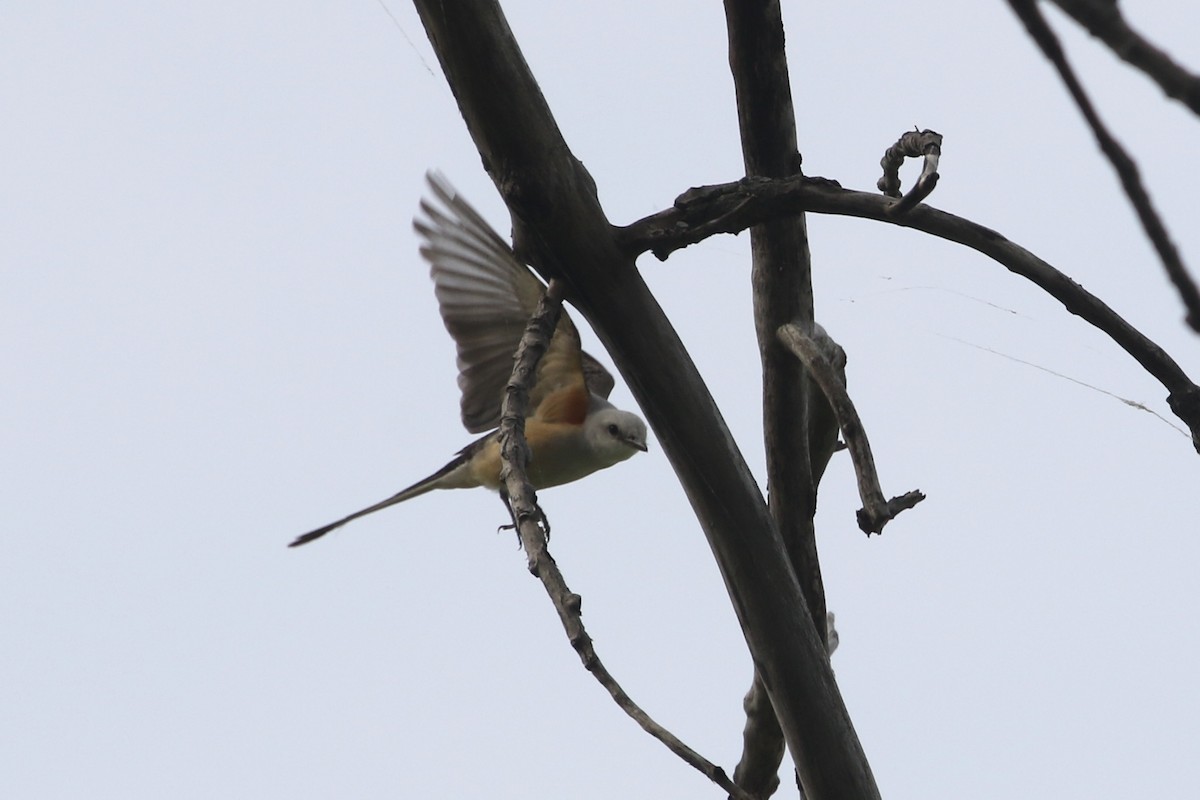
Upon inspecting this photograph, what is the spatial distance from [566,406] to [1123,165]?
14.4ft

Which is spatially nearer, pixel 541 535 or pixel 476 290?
pixel 541 535

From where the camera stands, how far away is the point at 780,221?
3260 mm

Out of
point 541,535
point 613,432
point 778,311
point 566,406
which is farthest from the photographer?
point 613,432

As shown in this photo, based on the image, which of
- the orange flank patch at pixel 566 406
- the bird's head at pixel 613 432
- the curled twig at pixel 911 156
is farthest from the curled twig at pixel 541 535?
the bird's head at pixel 613 432

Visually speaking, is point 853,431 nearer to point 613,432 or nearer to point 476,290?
point 476,290

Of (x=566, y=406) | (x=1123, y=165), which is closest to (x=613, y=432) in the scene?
(x=566, y=406)

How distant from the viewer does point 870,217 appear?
282cm

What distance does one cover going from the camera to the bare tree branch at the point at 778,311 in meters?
3.07

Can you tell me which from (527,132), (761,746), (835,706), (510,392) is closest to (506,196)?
(527,132)

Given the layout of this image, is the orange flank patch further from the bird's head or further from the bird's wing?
the bird's wing

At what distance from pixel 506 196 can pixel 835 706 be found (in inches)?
57.6

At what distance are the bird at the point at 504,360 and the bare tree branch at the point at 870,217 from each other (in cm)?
138

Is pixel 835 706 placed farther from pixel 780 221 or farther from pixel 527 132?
pixel 527 132

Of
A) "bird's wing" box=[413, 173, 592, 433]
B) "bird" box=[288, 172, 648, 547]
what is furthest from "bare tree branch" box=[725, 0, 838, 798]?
"bird's wing" box=[413, 173, 592, 433]
